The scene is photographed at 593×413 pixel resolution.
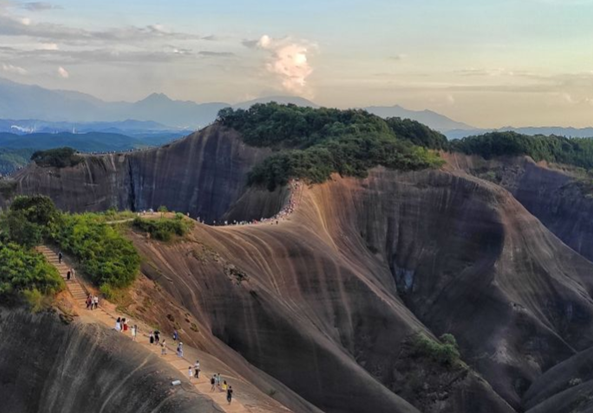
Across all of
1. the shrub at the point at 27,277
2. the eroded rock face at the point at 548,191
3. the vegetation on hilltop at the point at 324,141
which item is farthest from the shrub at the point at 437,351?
the eroded rock face at the point at 548,191

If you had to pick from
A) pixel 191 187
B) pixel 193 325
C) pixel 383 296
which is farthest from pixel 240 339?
pixel 191 187

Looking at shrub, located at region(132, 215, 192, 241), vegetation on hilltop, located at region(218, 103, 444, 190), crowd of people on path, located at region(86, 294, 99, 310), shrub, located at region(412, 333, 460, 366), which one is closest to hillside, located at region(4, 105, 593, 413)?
shrub, located at region(412, 333, 460, 366)

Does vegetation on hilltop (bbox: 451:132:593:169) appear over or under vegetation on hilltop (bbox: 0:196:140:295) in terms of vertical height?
over

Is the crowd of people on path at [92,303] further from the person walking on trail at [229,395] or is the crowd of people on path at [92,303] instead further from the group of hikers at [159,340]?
the person walking on trail at [229,395]

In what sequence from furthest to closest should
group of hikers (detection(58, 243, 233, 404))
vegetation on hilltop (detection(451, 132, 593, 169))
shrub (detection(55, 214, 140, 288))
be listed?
vegetation on hilltop (detection(451, 132, 593, 169)), shrub (detection(55, 214, 140, 288)), group of hikers (detection(58, 243, 233, 404))

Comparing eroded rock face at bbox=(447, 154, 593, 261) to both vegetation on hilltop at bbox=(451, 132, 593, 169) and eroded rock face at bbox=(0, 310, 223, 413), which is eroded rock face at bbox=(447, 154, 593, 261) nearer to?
vegetation on hilltop at bbox=(451, 132, 593, 169)

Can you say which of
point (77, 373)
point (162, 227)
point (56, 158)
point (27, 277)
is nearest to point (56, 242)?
point (27, 277)

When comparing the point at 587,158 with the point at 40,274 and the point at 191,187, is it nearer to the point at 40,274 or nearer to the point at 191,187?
the point at 191,187
